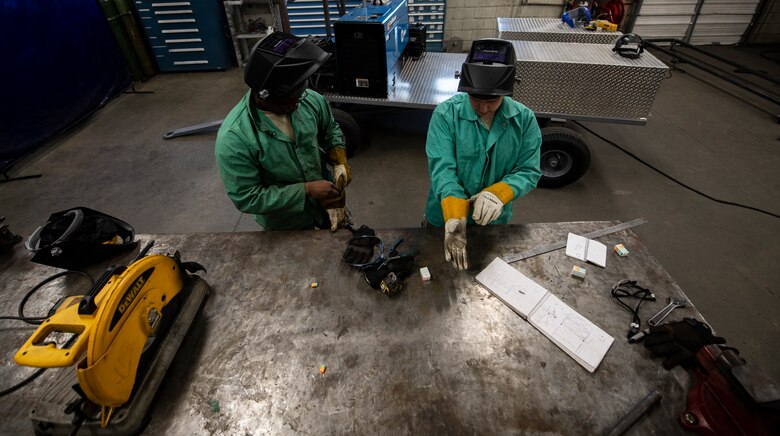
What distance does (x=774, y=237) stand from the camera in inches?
118

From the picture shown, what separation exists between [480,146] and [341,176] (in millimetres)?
811

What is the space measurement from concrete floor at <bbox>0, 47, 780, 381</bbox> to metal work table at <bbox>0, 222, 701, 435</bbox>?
1.68m

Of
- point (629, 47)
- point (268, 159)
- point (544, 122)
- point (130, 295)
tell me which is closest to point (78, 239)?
point (130, 295)

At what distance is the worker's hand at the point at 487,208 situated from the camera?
1533mm

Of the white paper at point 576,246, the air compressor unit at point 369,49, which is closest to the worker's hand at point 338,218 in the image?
the white paper at point 576,246

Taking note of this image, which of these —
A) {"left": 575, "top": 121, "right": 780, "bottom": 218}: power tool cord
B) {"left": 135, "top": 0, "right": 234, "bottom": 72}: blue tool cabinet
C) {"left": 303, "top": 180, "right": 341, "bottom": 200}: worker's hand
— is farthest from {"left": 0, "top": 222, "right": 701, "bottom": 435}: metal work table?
{"left": 135, "top": 0, "right": 234, "bottom": 72}: blue tool cabinet

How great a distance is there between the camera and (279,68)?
1375 mm

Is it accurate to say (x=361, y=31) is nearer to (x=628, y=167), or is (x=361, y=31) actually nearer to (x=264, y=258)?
(x=264, y=258)

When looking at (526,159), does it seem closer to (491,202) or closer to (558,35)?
(491,202)

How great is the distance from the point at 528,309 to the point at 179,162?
4.32 meters

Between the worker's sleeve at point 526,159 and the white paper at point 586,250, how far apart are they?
0.32 metres

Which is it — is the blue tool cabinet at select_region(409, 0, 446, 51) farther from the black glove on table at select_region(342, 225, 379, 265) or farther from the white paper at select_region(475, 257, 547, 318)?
the white paper at select_region(475, 257, 547, 318)

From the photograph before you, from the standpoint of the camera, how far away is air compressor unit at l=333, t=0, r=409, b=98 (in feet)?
10.3

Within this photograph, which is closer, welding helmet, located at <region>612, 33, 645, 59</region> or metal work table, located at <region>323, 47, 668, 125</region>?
metal work table, located at <region>323, 47, 668, 125</region>
